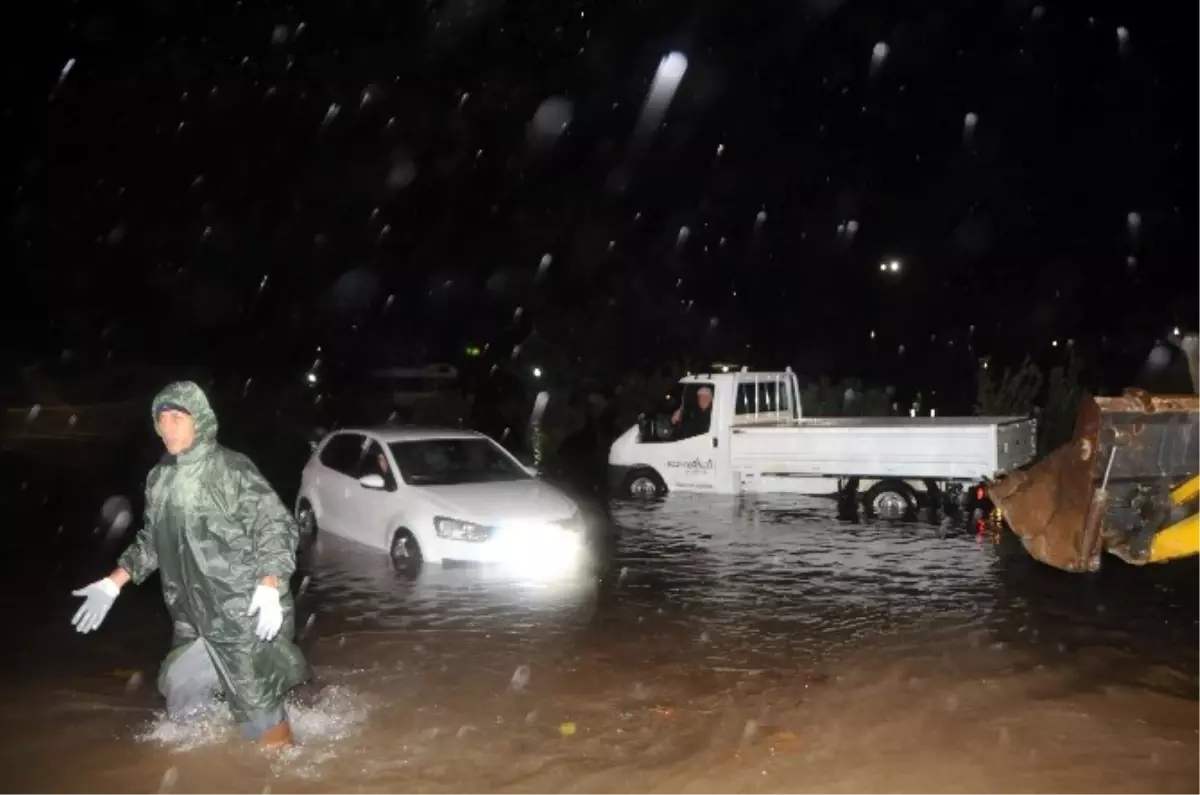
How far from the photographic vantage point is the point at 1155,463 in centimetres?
732

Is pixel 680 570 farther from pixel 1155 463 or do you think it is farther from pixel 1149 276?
pixel 1149 276

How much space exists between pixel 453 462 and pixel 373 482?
1284 millimetres

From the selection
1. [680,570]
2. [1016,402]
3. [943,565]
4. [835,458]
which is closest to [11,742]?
[680,570]

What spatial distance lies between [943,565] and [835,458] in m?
3.50

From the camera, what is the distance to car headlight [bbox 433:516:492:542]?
1091 cm

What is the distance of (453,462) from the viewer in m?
12.8

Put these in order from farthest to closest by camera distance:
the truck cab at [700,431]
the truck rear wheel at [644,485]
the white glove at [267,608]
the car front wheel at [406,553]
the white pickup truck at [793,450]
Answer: the truck rear wheel at [644,485] < the truck cab at [700,431] < the white pickup truck at [793,450] < the car front wheel at [406,553] < the white glove at [267,608]

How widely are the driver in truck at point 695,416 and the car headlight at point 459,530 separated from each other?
7003 millimetres

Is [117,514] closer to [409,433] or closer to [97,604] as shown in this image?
[409,433]

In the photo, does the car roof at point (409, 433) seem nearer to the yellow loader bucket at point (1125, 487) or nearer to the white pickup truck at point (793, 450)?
the white pickup truck at point (793, 450)

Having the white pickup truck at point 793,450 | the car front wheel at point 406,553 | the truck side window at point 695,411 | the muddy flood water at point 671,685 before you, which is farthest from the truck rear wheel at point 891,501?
the car front wheel at point 406,553

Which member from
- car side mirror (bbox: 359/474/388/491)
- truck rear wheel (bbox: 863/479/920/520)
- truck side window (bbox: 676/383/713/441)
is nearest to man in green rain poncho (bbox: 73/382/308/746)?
car side mirror (bbox: 359/474/388/491)

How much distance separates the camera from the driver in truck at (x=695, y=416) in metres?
17.3

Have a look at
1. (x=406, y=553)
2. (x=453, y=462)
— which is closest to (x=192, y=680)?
(x=406, y=553)
